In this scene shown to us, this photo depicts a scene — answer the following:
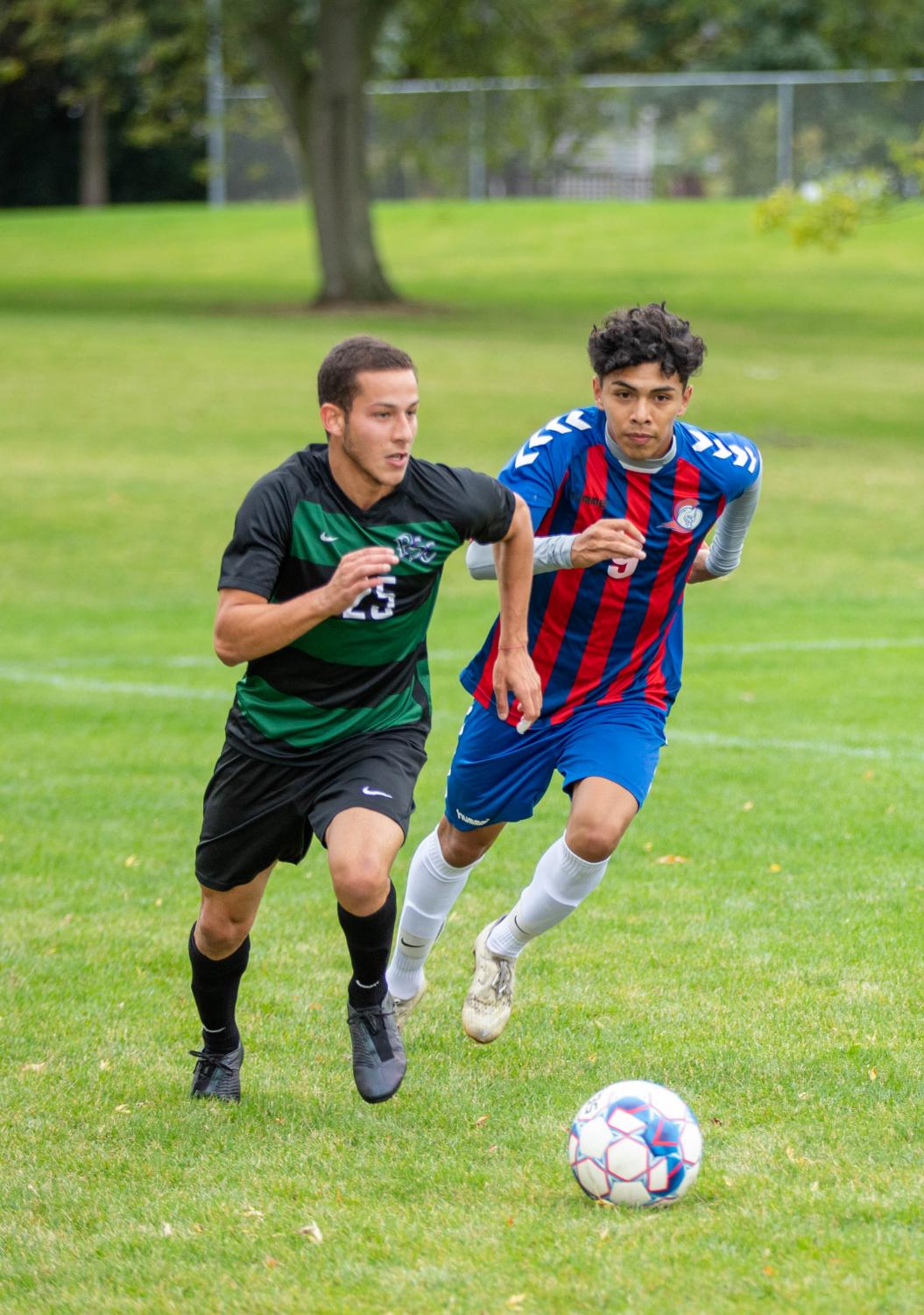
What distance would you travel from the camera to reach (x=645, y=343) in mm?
5266

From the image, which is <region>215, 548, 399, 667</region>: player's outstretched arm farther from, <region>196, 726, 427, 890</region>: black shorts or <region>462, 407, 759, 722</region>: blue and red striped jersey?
<region>462, 407, 759, 722</region>: blue and red striped jersey

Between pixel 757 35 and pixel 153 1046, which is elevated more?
pixel 757 35

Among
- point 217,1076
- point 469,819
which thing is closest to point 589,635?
point 469,819

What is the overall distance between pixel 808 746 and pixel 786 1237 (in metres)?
5.75

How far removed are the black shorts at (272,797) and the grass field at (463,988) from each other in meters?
0.73

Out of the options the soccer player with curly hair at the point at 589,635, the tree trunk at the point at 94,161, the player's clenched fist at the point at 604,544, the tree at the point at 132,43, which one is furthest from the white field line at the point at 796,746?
the tree trunk at the point at 94,161

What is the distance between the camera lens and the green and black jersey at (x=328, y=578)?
4781mm

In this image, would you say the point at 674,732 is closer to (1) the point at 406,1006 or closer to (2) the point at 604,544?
(1) the point at 406,1006

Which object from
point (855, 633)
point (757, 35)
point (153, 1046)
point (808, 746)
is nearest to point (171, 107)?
point (757, 35)

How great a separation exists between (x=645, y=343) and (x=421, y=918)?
6.51ft

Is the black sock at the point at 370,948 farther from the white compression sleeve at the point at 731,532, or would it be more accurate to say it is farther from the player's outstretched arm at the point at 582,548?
the white compression sleeve at the point at 731,532

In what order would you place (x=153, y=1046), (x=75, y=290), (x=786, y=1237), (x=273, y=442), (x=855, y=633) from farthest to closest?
(x=75, y=290) < (x=273, y=442) < (x=855, y=633) < (x=153, y=1046) < (x=786, y=1237)

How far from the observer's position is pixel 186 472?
67.5ft

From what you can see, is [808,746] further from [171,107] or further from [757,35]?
[757,35]
